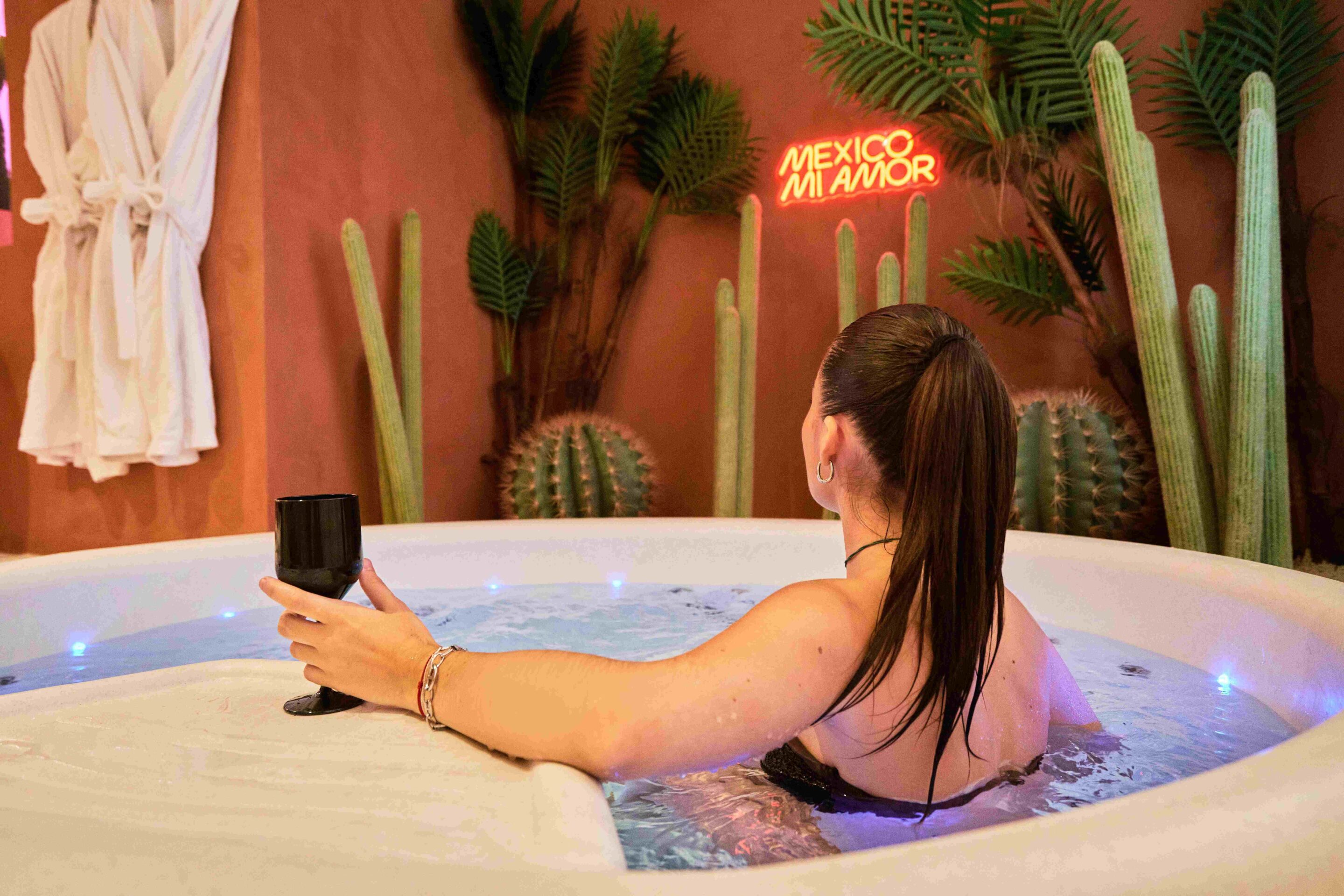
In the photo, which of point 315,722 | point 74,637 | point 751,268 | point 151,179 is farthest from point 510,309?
point 315,722

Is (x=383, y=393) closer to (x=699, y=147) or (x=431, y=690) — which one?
(x=699, y=147)

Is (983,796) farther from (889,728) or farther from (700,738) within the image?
(700,738)

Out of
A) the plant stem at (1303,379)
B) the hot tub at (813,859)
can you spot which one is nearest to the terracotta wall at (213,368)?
the hot tub at (813,859)

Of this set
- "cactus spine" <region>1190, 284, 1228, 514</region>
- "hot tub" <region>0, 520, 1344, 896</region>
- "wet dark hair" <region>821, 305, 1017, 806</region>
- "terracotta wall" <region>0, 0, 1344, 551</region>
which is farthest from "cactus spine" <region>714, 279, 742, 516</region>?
"wet dark hair" <region>821, 305, 1017, 806</region>

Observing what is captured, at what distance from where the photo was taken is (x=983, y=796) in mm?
806

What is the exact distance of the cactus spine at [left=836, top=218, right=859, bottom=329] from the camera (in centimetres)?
265

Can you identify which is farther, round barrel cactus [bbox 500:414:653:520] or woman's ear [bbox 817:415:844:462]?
round barrel cactus [bbox 500:414:653:520]

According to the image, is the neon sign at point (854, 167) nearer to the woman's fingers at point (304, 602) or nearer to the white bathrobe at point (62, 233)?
the white bathrobe at point (62, 233)

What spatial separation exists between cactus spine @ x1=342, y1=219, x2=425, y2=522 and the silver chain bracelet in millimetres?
1963

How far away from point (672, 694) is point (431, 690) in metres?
0.24

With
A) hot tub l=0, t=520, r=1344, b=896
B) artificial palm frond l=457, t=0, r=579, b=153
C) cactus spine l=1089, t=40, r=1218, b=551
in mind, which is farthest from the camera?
artificial palm frond l=457, t=0, r=579, b=153

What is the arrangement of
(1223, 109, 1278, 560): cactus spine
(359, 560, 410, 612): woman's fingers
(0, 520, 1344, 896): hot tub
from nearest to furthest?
(0, 520, 1344, 896): hot tub, (359, 560, 410, 612): woman's fingers, (1223, 109, 1278, 560): cactus spine

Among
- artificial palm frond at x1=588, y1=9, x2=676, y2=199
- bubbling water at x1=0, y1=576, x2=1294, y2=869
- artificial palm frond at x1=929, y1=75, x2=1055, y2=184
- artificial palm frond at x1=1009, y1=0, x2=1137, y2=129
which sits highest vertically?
artificial palm frond at x1=588, y1=9, x2=676, y2=199

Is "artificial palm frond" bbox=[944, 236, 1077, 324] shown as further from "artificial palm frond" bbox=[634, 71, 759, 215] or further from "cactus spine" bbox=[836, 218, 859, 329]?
"artificial palm frond" bbox=[634, 71, 759, 215]
